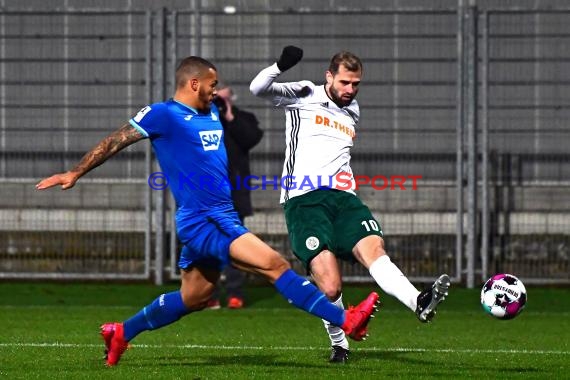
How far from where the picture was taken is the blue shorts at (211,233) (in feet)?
29.3

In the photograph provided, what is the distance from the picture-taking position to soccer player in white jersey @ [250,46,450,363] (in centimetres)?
979

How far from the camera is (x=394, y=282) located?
9.29m

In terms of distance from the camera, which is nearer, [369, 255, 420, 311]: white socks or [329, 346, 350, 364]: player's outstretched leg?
[369, 255, 420, 311]: white socks

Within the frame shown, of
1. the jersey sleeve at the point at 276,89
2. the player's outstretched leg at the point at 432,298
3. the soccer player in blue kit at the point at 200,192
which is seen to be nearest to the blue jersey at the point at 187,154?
the soccer player in blue kit at the point at 200,192

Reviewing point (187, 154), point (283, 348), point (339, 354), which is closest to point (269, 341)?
point (283, 348)

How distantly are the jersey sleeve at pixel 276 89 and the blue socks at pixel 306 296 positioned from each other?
5.70 ft

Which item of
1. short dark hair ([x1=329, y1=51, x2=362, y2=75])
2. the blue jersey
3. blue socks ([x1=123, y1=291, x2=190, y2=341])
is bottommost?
blue socks ([x1=123, y1=291, x2=190, y2=341])

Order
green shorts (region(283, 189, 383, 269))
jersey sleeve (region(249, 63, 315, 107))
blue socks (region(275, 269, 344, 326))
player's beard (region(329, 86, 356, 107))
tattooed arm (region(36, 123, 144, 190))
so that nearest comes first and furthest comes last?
blue socks (region(275, 269, 344, 326)), tattooed arm (region(36, 123, 144, 190)), green shorts (region(283, 189, 383, 269)), jersey sleeve (region(249, 63, 315, 107)), player's beard (region(329, 86, 356, 107))

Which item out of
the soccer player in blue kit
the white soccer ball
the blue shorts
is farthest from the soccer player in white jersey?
the blue shorts

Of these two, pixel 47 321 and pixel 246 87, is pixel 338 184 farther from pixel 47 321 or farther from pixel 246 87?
pixel 246 87

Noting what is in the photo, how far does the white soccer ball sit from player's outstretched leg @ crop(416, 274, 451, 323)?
2.25ft

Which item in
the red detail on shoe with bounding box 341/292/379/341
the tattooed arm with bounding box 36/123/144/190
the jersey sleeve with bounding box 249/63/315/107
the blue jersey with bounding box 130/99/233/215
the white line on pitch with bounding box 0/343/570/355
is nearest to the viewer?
the red detail on shoe with bounding box 341/292/379/341

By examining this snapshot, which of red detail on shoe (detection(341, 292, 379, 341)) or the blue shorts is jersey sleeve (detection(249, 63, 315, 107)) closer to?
the blue shorts

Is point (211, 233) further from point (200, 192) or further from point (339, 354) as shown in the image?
point (339, 354)
